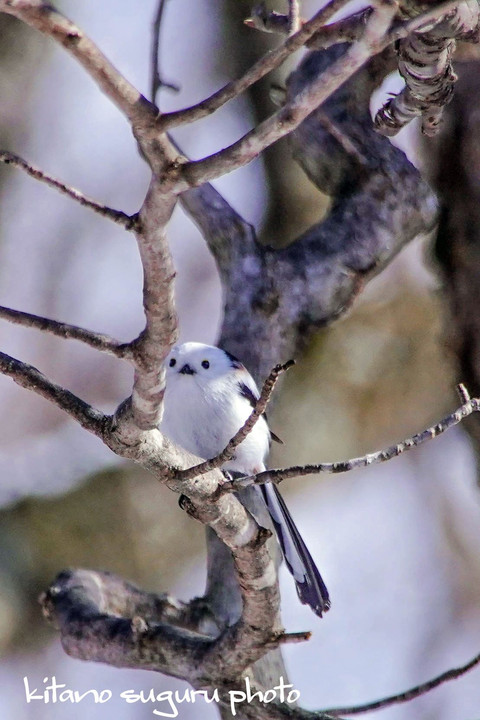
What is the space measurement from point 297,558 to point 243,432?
1205 mm

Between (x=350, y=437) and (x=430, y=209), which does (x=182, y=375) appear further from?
(x=350, y=437)

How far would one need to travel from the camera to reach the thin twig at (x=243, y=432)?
131 cm

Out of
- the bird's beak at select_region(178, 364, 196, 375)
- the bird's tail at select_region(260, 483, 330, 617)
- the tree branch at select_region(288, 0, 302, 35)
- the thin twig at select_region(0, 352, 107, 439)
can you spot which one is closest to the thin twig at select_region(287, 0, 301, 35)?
the tree branch at select_region(288, 0, 302, 35)

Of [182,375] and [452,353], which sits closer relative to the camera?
[182,375]

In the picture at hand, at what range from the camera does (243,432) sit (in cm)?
139

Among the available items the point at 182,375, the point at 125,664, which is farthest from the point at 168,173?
the point at 182,375

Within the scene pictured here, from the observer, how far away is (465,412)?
5.02 feet

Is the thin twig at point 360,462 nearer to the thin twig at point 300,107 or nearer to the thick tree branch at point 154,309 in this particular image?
the thick tree branch at point 154,309

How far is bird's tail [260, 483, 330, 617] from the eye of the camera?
7.72ft

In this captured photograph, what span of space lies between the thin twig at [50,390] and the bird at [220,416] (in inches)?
44.6

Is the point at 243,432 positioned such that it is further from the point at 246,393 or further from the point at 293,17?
the point at 246,393

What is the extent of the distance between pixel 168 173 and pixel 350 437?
3.24 m

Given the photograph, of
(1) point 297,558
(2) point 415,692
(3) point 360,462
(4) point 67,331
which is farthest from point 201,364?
(4) point 67,331

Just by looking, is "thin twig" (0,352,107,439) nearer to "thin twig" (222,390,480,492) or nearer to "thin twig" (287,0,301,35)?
"thin twig" (222,390,480,492)
